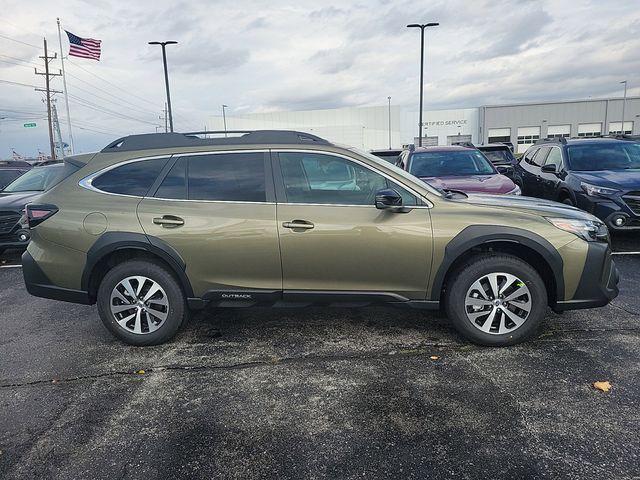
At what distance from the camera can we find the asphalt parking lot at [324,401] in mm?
2523

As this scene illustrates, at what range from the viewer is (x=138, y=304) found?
4.04 metres

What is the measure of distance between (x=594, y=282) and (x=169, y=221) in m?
3.56

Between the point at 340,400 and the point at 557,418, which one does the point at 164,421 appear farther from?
the point at 557,418

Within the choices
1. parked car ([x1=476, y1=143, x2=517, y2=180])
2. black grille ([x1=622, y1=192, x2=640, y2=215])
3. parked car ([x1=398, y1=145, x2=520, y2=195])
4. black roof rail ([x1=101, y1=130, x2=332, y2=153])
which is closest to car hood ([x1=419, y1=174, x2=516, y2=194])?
parked car ([x1=398, y1=145, x2=520, y2=195])

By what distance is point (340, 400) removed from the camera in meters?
3.16

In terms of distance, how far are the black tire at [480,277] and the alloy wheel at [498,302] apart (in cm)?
3

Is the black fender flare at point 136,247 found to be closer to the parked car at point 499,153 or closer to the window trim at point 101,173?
the window trim at point 101,173

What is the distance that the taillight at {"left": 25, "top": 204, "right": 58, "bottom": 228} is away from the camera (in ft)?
13.3

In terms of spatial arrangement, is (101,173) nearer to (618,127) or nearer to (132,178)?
(132,178)

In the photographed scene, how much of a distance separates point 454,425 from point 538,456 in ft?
1.59

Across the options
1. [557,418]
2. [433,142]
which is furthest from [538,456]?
[433,142]

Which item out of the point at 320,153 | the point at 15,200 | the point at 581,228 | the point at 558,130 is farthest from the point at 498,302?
the point at 558,130

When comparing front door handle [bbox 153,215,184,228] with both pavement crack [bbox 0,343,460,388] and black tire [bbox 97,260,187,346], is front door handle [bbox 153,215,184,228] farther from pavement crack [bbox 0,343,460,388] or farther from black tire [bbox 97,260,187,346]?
pavement crack [bbox 0,343,460,388]

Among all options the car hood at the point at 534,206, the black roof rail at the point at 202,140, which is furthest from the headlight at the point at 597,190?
the black roof rail at the point at 202,140
